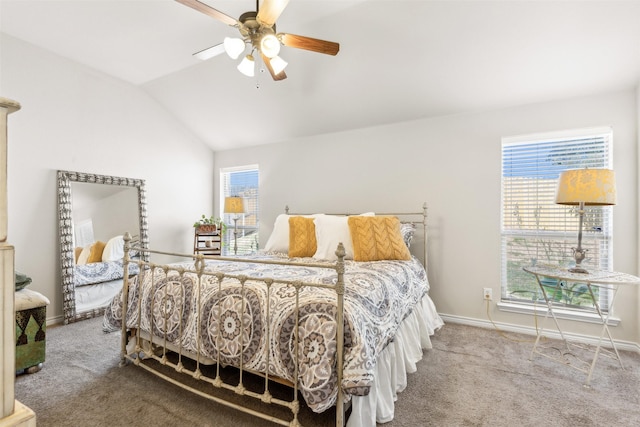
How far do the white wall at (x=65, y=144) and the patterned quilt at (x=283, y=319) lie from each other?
5.05ft

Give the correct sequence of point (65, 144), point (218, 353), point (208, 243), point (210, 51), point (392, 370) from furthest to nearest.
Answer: point (208, 243)
point (65, 144)
point (210, 51)
point (392, 370)
point (218, 353)

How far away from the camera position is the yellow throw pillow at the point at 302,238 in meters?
3.06

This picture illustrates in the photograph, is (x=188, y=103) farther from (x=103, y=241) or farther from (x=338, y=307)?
(x=338, y=307)

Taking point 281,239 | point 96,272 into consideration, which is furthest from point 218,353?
point 96,272

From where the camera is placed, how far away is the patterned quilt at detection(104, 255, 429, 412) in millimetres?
1381

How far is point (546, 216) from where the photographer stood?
2.87 meters

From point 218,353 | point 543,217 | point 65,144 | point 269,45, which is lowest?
point 218,353

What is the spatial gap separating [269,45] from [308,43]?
0.90 feet

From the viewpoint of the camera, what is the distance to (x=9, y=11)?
255 centimetres

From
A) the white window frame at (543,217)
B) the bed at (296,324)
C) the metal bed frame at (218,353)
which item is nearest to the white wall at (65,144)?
the bed at (296,324)

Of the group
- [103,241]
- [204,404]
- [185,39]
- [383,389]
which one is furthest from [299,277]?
[103,241]

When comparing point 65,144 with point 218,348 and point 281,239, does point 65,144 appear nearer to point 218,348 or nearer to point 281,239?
point 281,239

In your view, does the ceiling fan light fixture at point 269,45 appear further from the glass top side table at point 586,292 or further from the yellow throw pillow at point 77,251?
the yellow throw pillow at point 77,251

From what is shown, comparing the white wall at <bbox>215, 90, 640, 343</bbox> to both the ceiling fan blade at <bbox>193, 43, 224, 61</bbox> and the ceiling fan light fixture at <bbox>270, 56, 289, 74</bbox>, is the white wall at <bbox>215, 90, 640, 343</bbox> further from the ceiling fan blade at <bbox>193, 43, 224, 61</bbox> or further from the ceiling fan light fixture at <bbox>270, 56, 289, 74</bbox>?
the ceiling fan blade at <bbox>193, 43, 224, 61</bbox>
